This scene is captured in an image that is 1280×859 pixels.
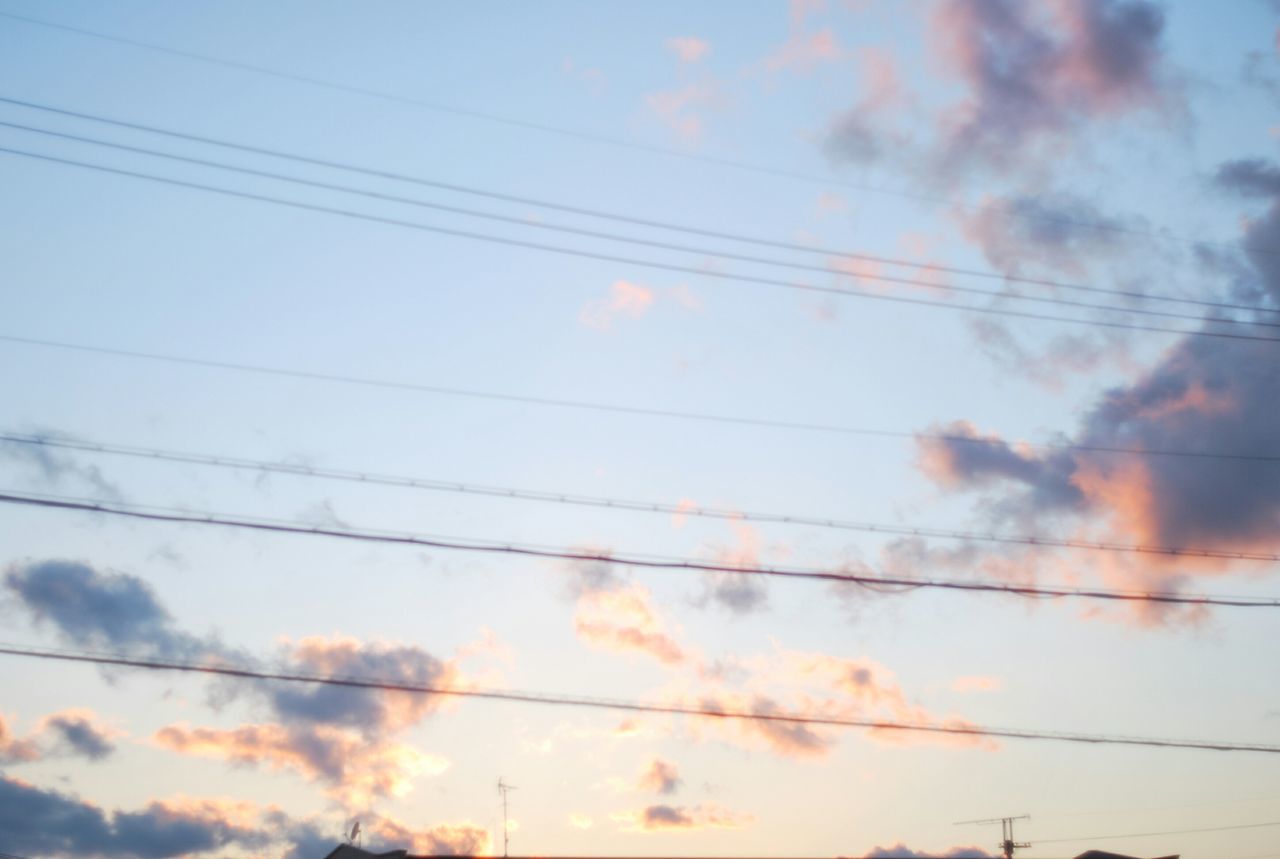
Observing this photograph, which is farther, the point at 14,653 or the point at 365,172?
the point at 365,172

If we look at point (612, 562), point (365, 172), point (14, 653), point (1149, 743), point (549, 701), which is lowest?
point (1149, 743)

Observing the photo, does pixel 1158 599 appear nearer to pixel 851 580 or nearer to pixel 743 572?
pixel 851 580

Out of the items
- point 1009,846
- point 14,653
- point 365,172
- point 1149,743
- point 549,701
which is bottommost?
point 1009,846

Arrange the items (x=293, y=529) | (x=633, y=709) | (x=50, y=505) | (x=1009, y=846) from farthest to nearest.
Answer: (x=1009, y=846), (x=633, y=709), (x=293, y=529), (x=50, y=505)

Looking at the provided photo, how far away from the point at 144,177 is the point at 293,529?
323 inches

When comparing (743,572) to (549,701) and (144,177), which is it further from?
(144,177)

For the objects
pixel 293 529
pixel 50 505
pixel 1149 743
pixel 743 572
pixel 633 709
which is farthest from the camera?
pixel 1149 743

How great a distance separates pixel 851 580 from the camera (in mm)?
18906

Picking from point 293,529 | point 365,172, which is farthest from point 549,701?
point 365,172

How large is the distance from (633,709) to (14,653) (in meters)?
10.5

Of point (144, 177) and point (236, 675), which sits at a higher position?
point (144, 177)

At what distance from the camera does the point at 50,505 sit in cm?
1594

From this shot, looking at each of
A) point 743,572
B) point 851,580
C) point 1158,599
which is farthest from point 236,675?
point 1158,599

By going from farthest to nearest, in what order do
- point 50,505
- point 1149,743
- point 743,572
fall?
point 1149,743 → point 743,572 → point 50,505
